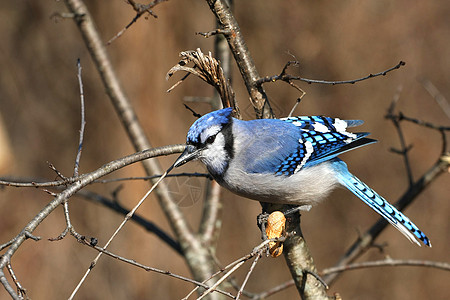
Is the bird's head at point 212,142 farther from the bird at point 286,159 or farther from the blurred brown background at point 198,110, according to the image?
the blurred brown background at point 198,110

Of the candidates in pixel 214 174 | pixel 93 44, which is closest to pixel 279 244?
pixel 214 174

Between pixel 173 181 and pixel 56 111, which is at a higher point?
pixel 56 111

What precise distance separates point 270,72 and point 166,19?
1346mm

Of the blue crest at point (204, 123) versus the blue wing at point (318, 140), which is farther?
the blue wing at point (318, 140)

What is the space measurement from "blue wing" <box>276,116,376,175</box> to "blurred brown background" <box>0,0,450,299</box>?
239 cm

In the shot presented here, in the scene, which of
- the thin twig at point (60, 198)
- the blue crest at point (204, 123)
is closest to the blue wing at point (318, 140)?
the blue crest at point (204, 123)

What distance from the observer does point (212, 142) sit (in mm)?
2100

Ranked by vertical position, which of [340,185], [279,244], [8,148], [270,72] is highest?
[8,148]

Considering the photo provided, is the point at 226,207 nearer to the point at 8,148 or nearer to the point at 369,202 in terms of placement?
the point at 8,148

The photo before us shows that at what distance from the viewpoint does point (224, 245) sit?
5.74m

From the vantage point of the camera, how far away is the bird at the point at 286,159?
2.12 meters

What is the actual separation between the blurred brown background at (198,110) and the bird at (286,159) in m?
2.40

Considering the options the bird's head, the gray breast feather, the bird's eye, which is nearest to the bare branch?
the bird's head

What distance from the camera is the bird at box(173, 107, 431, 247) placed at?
6.94ft
